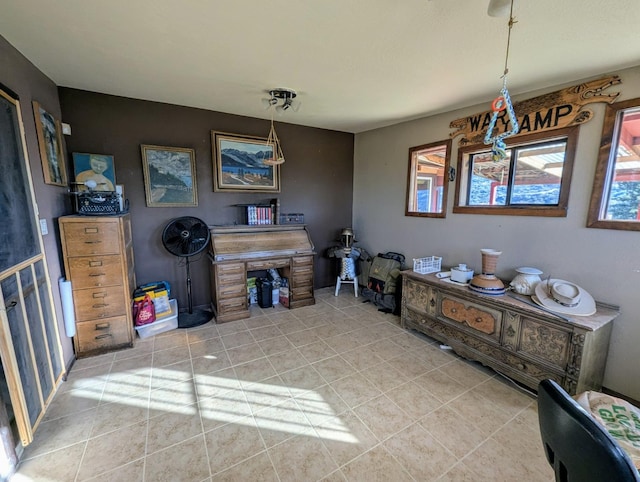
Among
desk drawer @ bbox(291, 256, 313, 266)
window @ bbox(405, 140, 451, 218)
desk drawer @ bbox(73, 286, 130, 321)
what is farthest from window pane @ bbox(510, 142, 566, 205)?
desk drawer @ bbox(73, 286, 130, 321)

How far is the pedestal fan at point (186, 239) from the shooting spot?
10.3 ft

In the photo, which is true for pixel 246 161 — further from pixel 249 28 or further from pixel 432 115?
pixel 432 115

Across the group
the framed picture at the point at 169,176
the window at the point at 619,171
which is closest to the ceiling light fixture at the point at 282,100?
the framed picture at the point at 169,176

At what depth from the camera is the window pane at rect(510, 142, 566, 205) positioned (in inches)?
94.7

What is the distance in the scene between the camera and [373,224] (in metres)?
4.34

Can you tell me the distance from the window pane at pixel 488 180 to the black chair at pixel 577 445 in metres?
2.46

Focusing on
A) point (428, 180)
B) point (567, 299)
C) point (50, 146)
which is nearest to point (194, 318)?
point (50, 146)

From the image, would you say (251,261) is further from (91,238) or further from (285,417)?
(285,417)

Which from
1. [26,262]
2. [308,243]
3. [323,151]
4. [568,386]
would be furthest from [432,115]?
[26,262]

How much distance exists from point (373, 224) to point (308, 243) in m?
1.14

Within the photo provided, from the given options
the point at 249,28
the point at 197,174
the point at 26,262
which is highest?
the point at 249,28

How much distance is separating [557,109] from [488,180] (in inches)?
31.0

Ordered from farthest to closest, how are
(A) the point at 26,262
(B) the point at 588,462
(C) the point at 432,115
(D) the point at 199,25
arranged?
(C) the point at 432,115 < (A) the point at 26,262 < (D) the point at 199,25 < (B) the point at 588,462

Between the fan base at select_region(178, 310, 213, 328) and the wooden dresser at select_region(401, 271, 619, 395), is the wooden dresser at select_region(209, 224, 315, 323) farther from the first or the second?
the wooden dresser at select_region(401, 271, 619, 395)
